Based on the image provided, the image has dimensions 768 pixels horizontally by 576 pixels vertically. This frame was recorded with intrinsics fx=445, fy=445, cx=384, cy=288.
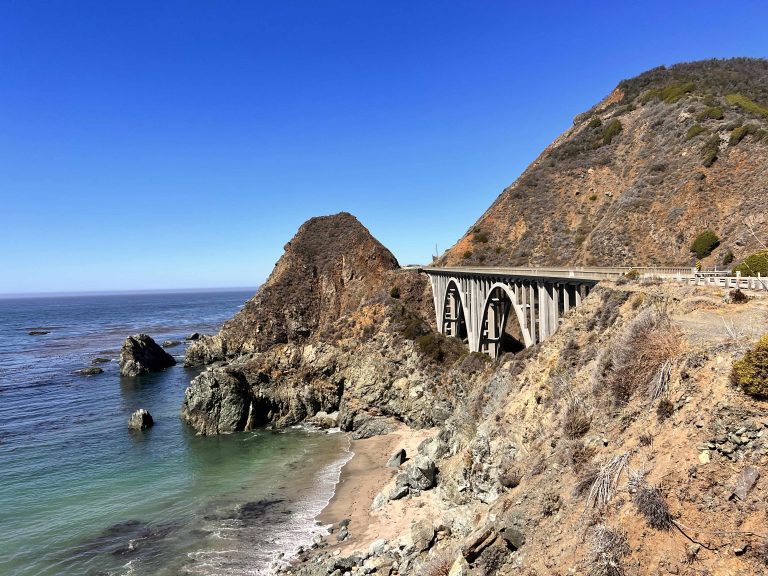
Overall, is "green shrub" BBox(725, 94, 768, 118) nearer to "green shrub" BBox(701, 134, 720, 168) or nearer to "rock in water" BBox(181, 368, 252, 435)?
"green shrub" BBox(701, 134, 720, 168)

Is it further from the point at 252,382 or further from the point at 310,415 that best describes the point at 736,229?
the point at 252,382

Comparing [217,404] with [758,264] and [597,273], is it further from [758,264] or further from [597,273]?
[758,264]

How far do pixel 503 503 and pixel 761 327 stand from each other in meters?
9.55

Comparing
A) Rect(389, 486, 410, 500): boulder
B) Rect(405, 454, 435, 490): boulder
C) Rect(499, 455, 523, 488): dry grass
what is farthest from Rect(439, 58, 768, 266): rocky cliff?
Rect(389, 486, 410, 500): boulder

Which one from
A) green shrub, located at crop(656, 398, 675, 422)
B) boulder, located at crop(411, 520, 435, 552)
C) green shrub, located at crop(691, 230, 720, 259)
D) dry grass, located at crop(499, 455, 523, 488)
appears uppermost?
green shrub, located at crop(691, 230, 720, 259)

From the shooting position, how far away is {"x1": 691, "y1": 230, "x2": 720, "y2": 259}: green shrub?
37.3m

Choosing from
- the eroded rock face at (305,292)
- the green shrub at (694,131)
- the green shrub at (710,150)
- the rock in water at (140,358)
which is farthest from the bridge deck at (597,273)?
the rock in water at (140,358)

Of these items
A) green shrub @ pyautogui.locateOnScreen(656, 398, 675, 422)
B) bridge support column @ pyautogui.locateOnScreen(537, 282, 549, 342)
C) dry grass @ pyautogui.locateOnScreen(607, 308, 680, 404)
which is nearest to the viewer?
green shrub @ pyautogui.locateOnScreen(656, 398, 675, 422)

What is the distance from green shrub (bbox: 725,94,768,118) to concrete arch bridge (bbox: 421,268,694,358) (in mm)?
34009

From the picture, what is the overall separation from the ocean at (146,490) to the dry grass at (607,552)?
1792 cm

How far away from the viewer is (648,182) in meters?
49.3

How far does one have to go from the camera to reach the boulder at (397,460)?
109 ft

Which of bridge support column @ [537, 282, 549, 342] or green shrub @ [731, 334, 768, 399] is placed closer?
green shrub @ [731, 334, 768, 399]

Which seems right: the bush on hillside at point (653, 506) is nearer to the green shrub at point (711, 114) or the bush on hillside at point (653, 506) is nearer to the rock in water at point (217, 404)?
the rock in water at point (217, 404)
